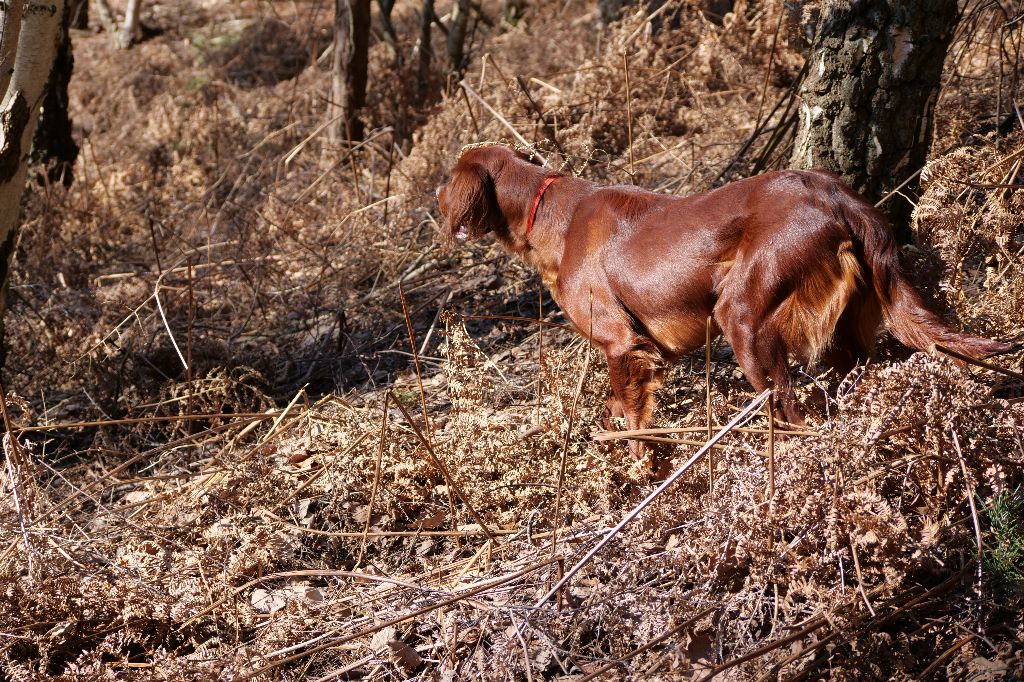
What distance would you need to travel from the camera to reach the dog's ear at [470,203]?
4.63 metres

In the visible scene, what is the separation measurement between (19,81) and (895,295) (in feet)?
15.5

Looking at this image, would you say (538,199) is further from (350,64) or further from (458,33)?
(458,33)

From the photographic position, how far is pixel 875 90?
14.4 ft

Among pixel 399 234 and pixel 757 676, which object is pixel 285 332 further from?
pixel 757 676

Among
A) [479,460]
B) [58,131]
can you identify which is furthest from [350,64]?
[479,460]

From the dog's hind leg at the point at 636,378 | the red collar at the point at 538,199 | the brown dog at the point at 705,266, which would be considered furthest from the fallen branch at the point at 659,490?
the red collar at the point at 538,199

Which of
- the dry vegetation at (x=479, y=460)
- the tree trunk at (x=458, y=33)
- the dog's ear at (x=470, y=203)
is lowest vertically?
the dry vegetation at (x=479, y=460)

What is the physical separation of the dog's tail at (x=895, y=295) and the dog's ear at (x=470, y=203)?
1.80m

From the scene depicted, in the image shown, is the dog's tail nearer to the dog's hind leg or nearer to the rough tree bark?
the dog's hind leg

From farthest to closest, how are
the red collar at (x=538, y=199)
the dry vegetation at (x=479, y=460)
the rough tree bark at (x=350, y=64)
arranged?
1. the rough tree bark at (x=350, y=64)
2. the red collar at (x=538, y=199)
3. the dry vegetation at (x=479, y=460)

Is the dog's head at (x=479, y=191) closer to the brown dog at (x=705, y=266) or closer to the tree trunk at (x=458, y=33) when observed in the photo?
the brown dog at (x=705, y=266)

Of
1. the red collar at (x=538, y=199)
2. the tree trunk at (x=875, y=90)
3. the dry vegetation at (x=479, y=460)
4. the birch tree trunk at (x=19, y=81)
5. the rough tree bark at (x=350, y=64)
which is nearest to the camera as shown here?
the dry vegetation at (x=479, y=460)

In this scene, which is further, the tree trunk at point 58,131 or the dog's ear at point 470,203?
the tree trunk at point 58,131

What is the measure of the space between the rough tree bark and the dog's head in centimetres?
402
